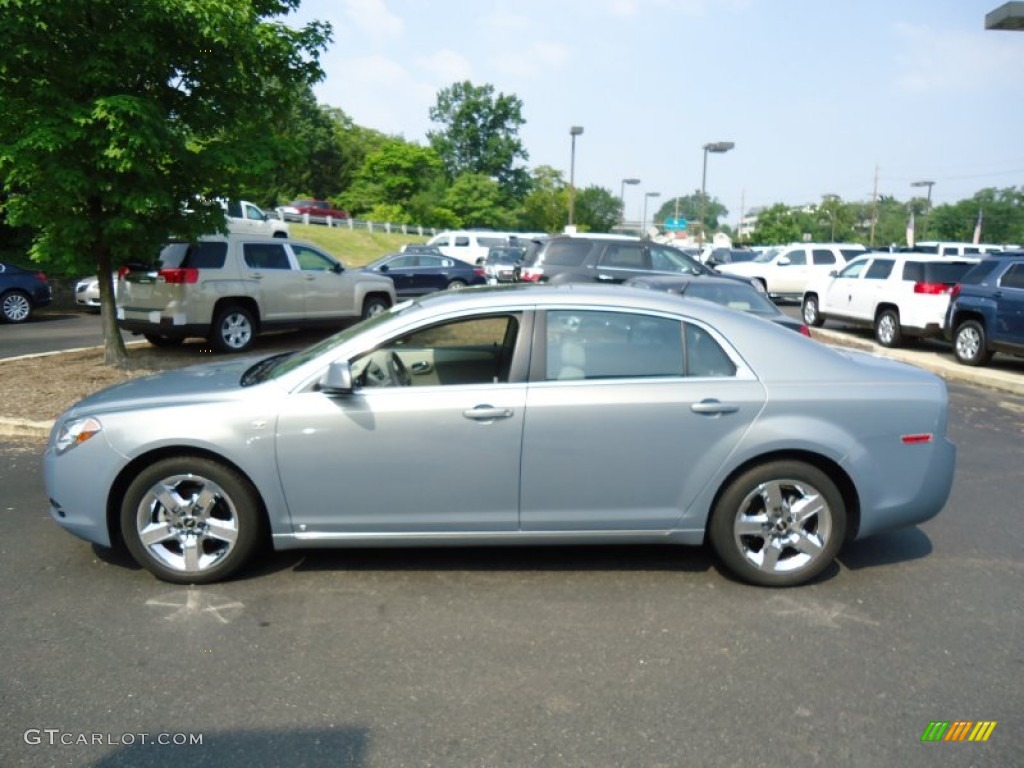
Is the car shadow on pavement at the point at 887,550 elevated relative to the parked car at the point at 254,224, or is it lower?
lower

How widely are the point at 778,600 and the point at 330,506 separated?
7.75 ft

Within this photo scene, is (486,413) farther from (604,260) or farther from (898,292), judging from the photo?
(898,292)

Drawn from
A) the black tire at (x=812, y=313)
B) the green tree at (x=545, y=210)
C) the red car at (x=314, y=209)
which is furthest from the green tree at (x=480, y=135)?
the black tire at (x=812, y=313)

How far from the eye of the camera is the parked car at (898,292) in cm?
1443

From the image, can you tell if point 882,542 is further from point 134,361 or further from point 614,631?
point 134,361

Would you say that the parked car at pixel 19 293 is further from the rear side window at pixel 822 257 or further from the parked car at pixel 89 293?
the rear side window at pixel 822 257

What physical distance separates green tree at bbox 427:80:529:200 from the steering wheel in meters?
88.4

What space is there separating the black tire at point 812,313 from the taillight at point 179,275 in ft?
43.6

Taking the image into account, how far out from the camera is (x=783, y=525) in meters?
4.29

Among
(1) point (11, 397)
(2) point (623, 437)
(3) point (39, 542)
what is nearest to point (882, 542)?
(2) point (623, 437)

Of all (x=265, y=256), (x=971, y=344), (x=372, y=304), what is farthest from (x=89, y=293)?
(x=971, y=344)

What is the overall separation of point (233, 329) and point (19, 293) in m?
8.15

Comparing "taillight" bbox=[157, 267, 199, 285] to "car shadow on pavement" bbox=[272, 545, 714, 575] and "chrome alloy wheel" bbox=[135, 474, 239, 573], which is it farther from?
"chrome alloy wheel" bbox=[135, 474, 239, 573]

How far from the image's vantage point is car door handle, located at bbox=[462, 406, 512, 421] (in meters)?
4.12
